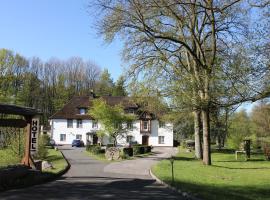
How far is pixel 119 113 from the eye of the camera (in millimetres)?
52812

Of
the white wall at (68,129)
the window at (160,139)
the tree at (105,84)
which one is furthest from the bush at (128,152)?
the tree at (105,84)

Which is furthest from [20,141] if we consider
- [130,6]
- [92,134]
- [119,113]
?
[92,134]

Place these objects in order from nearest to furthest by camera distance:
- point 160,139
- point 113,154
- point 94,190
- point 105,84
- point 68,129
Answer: point 94,190
point 113,154
point 160,139
point 68,129
point 105,84

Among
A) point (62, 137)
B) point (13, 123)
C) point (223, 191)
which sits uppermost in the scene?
point (62, 137)

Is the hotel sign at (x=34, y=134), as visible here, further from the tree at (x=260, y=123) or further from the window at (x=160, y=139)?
the tree at (x=260, y=123)

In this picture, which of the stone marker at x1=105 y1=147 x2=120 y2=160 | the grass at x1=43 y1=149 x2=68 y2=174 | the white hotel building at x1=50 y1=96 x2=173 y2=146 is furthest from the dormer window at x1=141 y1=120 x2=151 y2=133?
the grass at x1=43 y1=149 x2=68 y2=174

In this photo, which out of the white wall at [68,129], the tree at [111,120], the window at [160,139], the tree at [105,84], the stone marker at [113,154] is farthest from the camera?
the tree at [105,84]

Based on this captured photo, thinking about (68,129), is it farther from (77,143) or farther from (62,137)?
(77,143)

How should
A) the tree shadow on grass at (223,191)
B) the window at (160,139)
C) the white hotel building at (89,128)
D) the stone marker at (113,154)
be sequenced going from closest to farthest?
the tree shadow on grass at (223,191) < the stone marker at (113,154) < the white hotel building at (89,128) < the window at (160,139)

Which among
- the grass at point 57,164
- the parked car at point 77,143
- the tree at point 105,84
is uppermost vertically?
the tree at point 105,84

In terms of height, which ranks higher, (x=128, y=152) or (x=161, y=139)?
(x=161, y=139)

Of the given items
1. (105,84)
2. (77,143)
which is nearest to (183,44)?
(77,143)

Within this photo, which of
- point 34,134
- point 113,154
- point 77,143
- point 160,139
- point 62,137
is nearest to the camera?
point 34,134

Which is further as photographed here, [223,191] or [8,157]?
[8,157]
